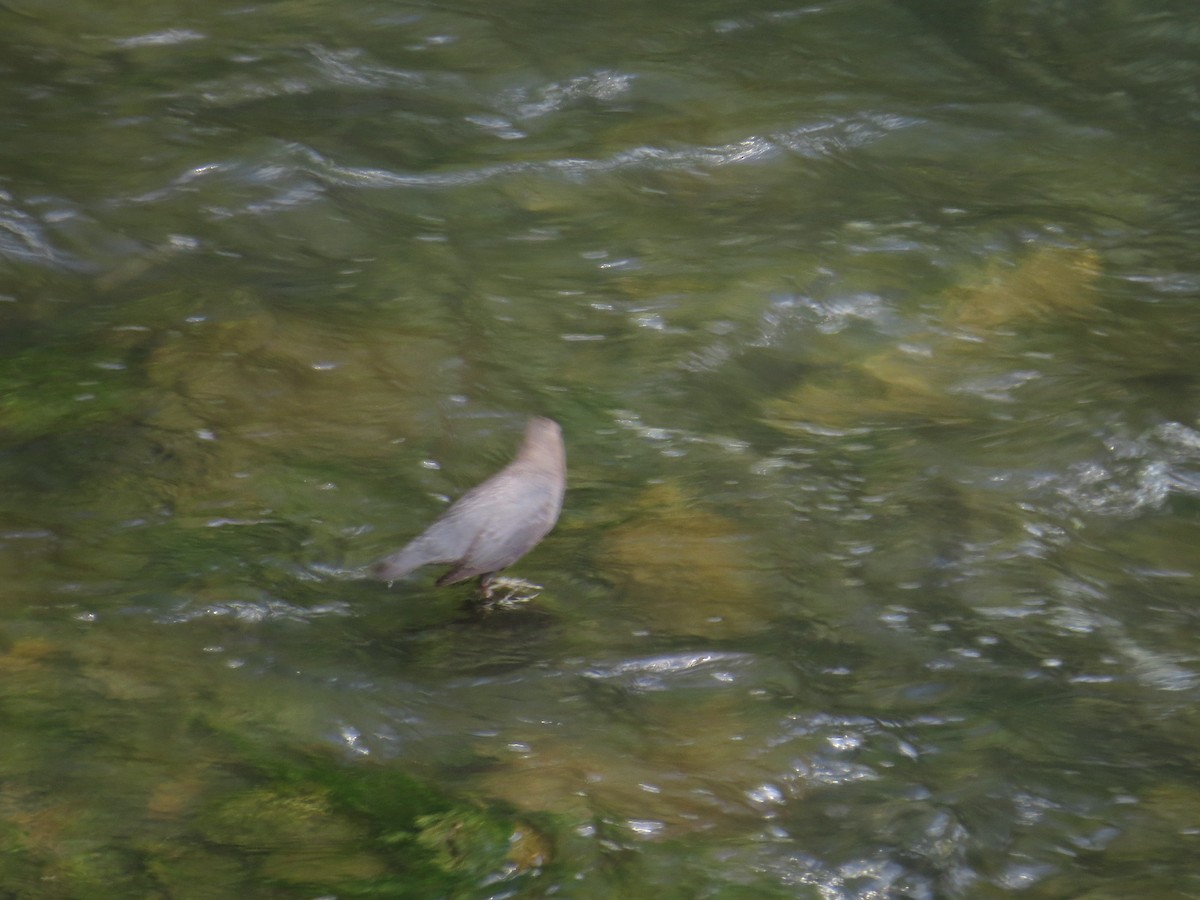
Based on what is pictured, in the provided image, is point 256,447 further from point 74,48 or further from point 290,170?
point 74,48

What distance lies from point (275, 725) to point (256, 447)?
1.37m

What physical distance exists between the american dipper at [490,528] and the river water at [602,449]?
29 cm

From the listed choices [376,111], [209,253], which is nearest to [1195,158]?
[376,111]

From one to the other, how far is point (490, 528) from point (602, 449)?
1.34 meters

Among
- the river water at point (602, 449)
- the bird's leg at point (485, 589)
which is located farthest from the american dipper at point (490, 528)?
the river water at point (602, 449)

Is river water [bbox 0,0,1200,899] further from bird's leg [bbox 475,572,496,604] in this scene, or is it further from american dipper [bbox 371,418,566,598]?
american dipper [bbox 371,418,566,598]

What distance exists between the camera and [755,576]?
4301mm

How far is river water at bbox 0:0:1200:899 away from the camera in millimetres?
3266

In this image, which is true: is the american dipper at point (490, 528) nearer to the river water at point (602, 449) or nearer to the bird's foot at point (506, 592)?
the bird's foot at point (506, 592)

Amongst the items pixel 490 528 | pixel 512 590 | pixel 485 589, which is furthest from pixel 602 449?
pixel 490 528

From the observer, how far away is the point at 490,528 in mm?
3682

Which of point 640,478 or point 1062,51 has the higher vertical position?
point 1062,51

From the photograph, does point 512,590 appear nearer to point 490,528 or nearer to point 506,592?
point 506,592

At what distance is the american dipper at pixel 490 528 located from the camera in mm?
3619
